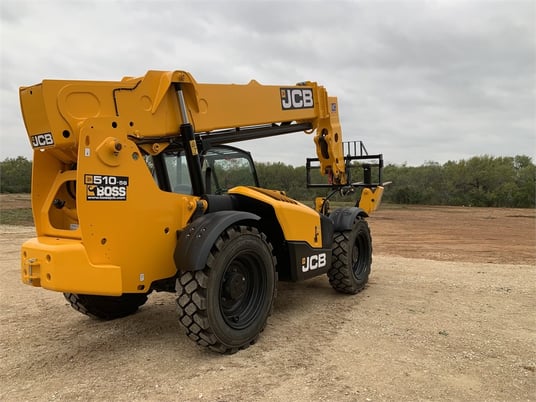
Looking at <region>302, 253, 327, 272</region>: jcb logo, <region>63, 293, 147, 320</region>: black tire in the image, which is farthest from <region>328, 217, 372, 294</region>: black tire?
<region>63, 293, 147, 320</region>: black tire

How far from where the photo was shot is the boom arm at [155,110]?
157 inches

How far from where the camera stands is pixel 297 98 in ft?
21.4

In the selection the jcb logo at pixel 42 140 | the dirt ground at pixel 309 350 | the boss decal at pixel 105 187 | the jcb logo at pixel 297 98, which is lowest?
the dirt ground at pixel 309 350

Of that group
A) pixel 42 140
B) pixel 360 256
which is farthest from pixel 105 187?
pixel 360 256

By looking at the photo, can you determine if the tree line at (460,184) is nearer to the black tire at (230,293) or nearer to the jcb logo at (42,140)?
the black tire at (230,293)

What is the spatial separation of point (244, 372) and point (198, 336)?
53 centimetres

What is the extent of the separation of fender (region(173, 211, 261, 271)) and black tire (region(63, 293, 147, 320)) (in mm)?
1593

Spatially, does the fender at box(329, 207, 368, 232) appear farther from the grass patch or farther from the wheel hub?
the grass patch

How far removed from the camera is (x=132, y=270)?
420 centimetres

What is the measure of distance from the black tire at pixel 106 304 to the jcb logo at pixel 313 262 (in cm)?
204

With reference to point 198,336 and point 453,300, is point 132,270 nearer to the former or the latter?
point 198,336

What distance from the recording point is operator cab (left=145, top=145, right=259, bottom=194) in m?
4.90

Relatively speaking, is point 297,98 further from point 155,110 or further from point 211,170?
point 155,110

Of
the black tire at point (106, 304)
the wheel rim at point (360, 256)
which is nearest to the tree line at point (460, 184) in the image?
the wheel rim at point (360, 256)
